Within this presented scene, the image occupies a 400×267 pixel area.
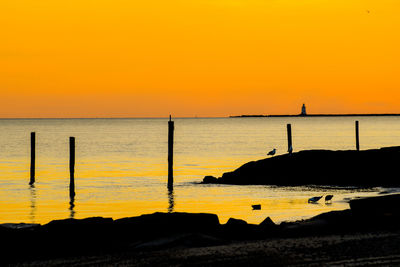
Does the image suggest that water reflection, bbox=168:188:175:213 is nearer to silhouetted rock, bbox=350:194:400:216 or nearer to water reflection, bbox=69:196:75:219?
water reflection, bbox=69:196:75:219

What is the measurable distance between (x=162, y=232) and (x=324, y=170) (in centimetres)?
2420

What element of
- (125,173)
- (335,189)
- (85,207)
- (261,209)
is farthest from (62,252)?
(125,173)

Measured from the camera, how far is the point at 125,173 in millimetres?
52562

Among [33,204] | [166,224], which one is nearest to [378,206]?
[166,224]

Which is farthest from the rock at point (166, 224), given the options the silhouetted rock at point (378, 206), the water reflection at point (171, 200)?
the water reflection at point (171, 200)

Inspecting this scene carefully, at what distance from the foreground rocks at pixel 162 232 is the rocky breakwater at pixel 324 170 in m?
20.6

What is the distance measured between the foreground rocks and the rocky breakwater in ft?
67.6

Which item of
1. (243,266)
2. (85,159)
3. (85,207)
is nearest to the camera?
(243,266)

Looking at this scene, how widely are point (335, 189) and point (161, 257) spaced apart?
79.4ft

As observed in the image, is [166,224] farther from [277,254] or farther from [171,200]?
[171,200]

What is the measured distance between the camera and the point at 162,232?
59.5 feet

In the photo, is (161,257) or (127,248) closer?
(161,257)

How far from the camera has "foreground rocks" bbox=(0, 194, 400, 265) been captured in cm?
1614

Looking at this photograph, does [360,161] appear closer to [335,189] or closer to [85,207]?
[335,189]
